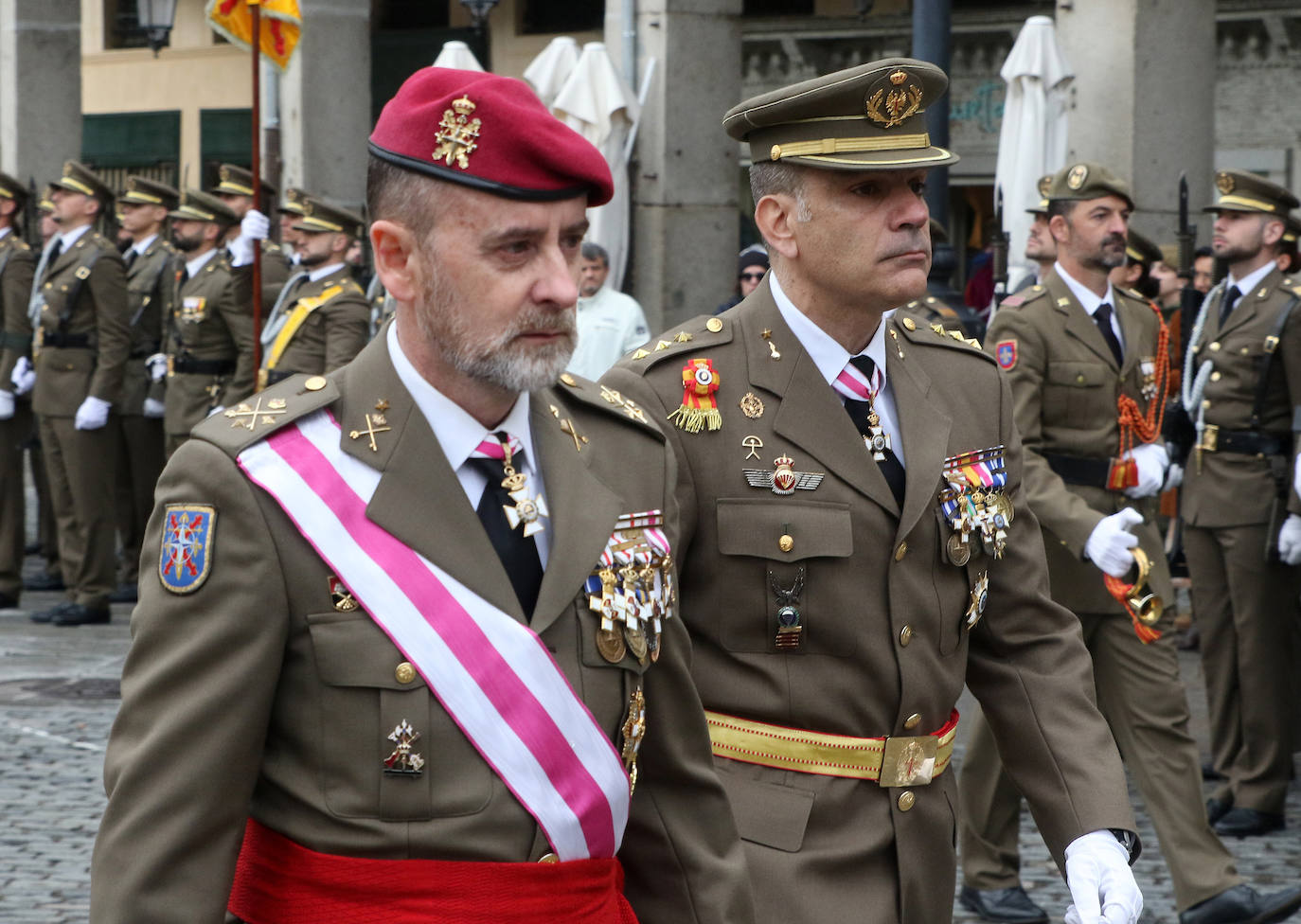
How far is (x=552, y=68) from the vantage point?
1228 centimetres

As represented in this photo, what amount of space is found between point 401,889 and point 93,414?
31.2 feet

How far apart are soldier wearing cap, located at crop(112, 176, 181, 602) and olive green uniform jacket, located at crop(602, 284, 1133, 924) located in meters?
9.32

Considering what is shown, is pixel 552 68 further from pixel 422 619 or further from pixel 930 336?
pixel 422 619

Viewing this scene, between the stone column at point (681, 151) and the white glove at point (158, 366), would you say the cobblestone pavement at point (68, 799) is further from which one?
the stone column at point (681, 151)

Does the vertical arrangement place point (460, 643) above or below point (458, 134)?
below

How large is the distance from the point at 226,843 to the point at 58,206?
10230 mm

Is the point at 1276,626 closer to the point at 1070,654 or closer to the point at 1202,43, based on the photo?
the point at 1070,654

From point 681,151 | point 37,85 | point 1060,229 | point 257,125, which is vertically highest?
point 37,85

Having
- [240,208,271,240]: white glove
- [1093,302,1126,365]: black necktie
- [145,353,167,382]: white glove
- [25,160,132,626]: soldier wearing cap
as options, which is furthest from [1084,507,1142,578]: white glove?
[145,353,167,382]: white glove

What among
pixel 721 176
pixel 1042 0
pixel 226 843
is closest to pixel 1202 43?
pixel 721 176

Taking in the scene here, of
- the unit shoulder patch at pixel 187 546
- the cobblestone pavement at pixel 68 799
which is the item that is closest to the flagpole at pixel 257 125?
the cobblestone pavement at pixel 68 799

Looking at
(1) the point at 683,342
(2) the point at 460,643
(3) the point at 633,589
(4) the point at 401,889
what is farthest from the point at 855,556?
(4) the point at 401,889

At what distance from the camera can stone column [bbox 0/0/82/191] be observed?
17672 millimetres

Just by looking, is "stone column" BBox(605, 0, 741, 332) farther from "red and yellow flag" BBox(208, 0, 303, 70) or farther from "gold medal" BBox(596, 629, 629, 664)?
"gold medal" BBox(596, 629, 629, 664)
